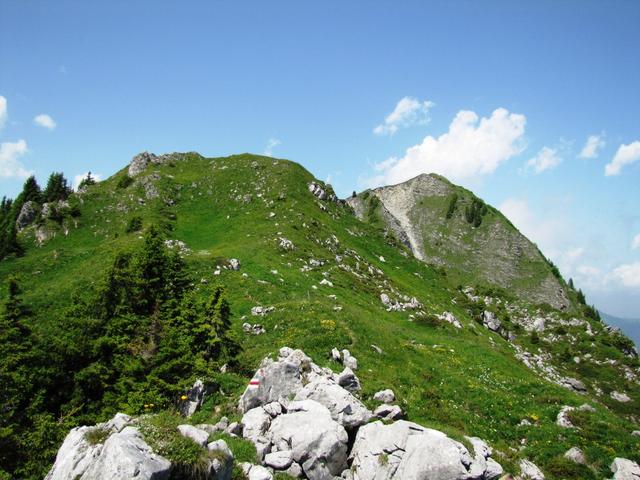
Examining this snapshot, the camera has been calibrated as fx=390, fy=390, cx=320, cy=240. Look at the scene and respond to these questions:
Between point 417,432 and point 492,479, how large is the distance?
334 centimetres

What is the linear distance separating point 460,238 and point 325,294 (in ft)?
423

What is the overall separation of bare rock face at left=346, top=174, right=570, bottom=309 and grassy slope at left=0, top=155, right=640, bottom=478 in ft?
212

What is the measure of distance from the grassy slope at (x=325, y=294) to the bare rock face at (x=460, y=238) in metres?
64.7

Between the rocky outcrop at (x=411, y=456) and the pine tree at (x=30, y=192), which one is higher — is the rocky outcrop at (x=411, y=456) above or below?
below

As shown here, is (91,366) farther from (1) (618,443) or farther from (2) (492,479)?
(1) (618,443)

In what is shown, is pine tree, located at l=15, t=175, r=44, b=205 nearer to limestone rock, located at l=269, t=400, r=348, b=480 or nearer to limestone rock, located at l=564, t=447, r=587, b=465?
limestone rock, located at l=269, t=400, r=348, b=480

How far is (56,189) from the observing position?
90750 mm

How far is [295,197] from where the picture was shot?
8175cm

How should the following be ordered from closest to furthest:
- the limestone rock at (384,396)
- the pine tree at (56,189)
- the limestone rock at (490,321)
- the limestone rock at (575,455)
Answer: the limestone rock at (575,455)
the limestone rock at (384,396)
the limestone rock at (490,321)
the pine tree at (56,189)

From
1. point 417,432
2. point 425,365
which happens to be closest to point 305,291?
point 425,365

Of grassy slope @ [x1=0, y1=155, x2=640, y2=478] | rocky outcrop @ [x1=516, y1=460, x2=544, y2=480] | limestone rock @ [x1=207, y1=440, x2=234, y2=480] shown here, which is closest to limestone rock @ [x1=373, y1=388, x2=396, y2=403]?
grassy slope @ [x1=0, y1=155, x2=640, y2=478]

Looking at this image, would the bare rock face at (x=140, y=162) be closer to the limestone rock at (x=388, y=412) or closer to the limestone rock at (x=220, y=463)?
the limestone rock at (x=388, y=412)

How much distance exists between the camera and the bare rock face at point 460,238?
462ft

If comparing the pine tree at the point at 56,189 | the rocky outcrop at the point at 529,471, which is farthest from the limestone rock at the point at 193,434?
the pine tree at the point at 56,189
